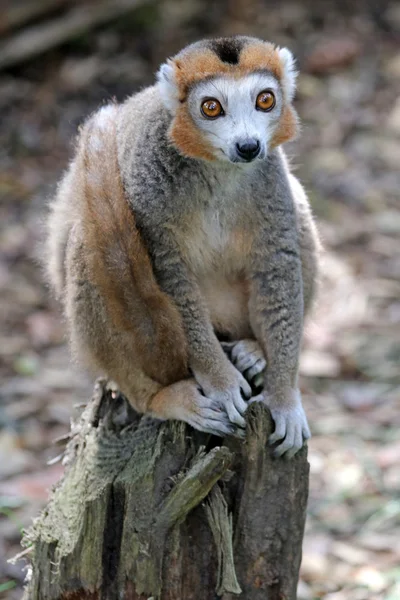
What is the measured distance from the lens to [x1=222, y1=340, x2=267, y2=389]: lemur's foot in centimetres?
473

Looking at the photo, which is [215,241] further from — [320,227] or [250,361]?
A: [320,227]

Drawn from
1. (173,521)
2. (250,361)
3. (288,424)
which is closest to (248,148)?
(250,361)

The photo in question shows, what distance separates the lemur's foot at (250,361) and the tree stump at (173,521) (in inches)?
12.6

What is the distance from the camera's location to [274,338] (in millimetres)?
4699

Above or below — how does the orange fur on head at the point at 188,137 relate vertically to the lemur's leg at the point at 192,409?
above

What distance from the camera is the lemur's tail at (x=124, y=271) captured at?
4.41m

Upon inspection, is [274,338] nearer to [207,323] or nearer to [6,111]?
[207,323]

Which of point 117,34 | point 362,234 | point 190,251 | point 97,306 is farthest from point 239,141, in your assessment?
point 117,34

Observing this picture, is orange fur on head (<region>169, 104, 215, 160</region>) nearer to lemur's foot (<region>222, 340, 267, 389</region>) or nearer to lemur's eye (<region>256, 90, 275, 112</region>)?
lemur's eye (<region>256, 90, 275, 112</region>)

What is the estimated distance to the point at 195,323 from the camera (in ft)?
14.9

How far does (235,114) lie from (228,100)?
70 mm

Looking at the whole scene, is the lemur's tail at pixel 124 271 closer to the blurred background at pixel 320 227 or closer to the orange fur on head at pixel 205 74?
the orange fur on head at pixel 205 74

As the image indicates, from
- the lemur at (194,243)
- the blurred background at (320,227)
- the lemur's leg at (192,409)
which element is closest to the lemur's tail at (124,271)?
the lemur at (194,243)

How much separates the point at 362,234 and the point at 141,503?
5728 mm
